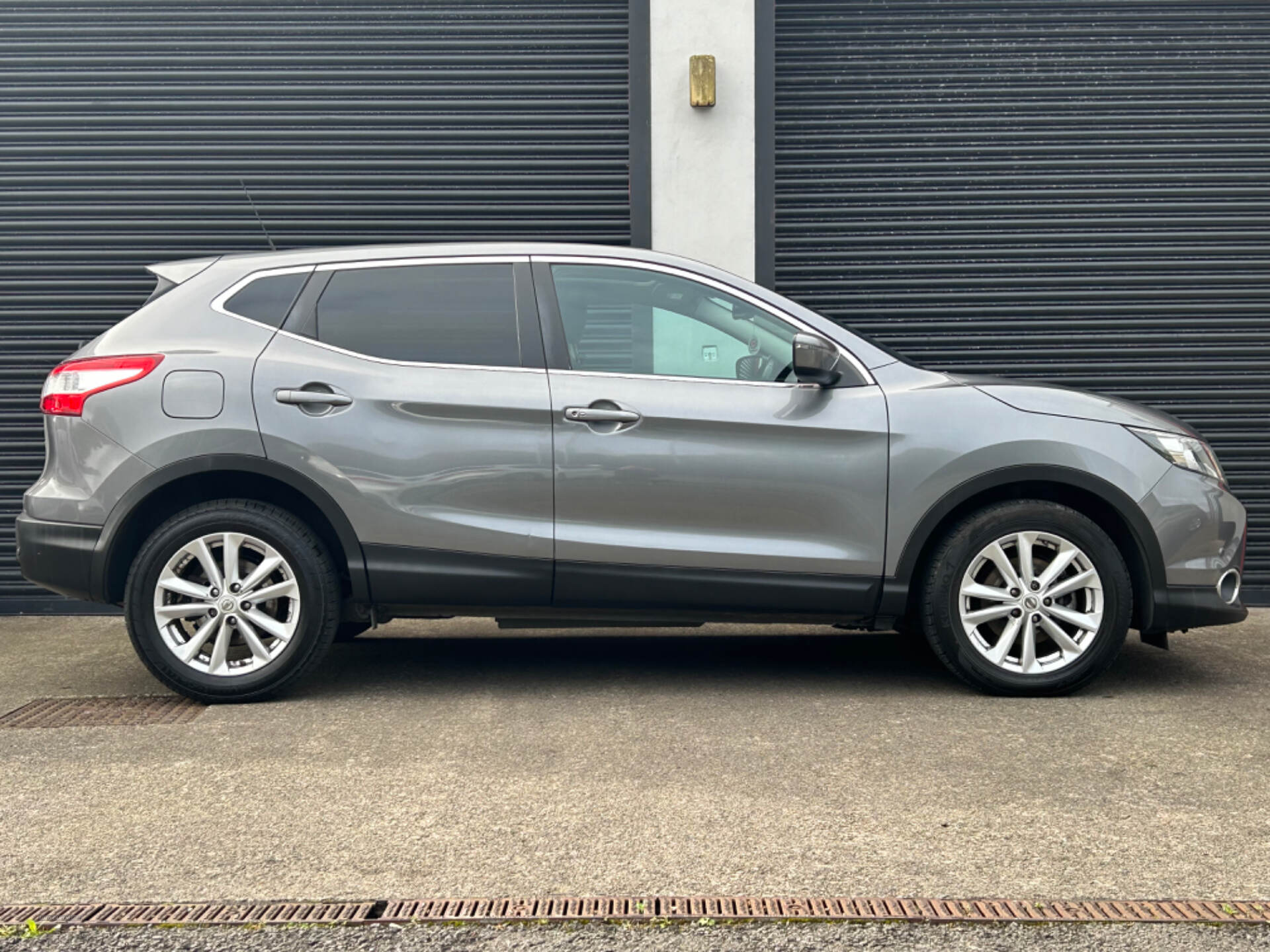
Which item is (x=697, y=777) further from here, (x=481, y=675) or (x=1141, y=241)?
(x=1141, y=241)

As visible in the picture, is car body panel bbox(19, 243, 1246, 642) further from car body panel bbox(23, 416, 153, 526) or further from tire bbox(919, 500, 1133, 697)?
tire bbox(919, 500, 1133, 697)

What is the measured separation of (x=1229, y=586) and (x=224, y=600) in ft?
13.1

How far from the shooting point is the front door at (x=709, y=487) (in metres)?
4.89

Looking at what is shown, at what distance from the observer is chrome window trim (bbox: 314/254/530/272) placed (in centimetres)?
511

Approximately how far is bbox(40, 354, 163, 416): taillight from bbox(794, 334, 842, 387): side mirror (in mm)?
2481

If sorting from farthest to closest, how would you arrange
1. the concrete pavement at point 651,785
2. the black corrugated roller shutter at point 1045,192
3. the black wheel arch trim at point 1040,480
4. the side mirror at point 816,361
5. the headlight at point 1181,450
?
1. the black corrugated roller shutter at point 1045,192
2. the headlight at point 1181,450
3. the black wheel arch trim at point 1040,480
4. the side mirror at point 816,361
5. the concrete pavement at point 651,785

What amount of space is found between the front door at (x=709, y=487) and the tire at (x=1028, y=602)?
0.33 meters

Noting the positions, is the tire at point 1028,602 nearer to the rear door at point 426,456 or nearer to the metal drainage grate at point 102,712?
the rear door at point 426,456

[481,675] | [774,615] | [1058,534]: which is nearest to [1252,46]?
[1058,534]

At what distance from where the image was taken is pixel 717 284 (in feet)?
16.8

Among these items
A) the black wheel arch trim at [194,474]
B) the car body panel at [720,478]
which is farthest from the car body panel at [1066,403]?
the black wheel arch trim at [194,474]

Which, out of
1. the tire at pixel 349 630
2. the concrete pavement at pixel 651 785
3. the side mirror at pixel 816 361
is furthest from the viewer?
the tire at pixel 349 630

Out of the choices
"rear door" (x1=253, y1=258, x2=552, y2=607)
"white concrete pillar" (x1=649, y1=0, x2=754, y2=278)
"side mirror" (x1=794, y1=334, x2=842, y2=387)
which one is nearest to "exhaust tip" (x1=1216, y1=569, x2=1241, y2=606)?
"side mirror" (x1=794, y1=334, x2=842, y2=387)

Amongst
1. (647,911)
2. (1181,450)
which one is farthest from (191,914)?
(1181,450)
